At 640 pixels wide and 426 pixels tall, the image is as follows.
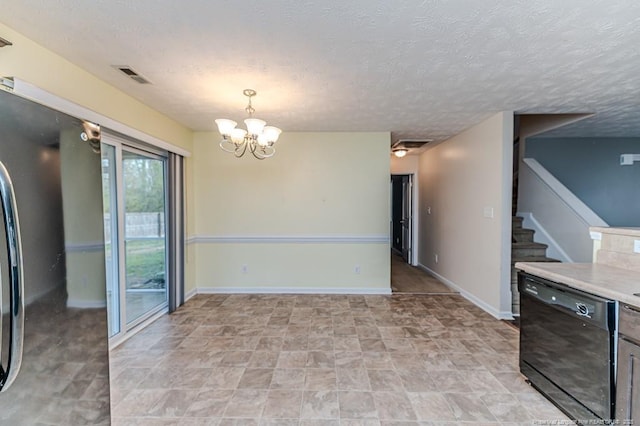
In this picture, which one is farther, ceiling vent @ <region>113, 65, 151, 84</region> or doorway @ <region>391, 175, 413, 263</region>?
doorway @ <region>391, 175, 413, 263</region>

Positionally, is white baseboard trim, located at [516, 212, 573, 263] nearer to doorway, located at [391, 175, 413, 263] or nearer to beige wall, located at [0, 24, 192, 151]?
doorway, located at [391, 175, 413, 263]

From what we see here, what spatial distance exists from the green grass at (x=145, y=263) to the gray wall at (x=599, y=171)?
639cm

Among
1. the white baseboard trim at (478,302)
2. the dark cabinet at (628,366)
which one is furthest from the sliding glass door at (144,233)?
the white baseboard trim at (478,302)

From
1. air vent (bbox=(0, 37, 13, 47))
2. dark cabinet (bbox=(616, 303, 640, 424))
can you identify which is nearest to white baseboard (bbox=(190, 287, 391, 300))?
dark cabinet (bbox=(616, 303, 640, 424))

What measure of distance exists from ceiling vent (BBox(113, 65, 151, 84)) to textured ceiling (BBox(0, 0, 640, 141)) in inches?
2.3

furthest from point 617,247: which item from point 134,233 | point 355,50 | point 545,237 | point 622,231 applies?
point 134,233

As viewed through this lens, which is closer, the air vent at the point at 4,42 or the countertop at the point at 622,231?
the air vent at the point at 4,42

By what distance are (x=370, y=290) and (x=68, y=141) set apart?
4.09 meters

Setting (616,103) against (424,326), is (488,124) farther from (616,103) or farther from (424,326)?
(424,326)

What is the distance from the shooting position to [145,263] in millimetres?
3602

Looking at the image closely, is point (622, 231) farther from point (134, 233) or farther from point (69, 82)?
point (134, 233)

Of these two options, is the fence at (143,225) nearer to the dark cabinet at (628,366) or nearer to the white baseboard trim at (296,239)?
the white baseboard trim at (296,239)

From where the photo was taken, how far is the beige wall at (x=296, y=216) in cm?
445

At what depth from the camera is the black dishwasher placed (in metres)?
1.56
